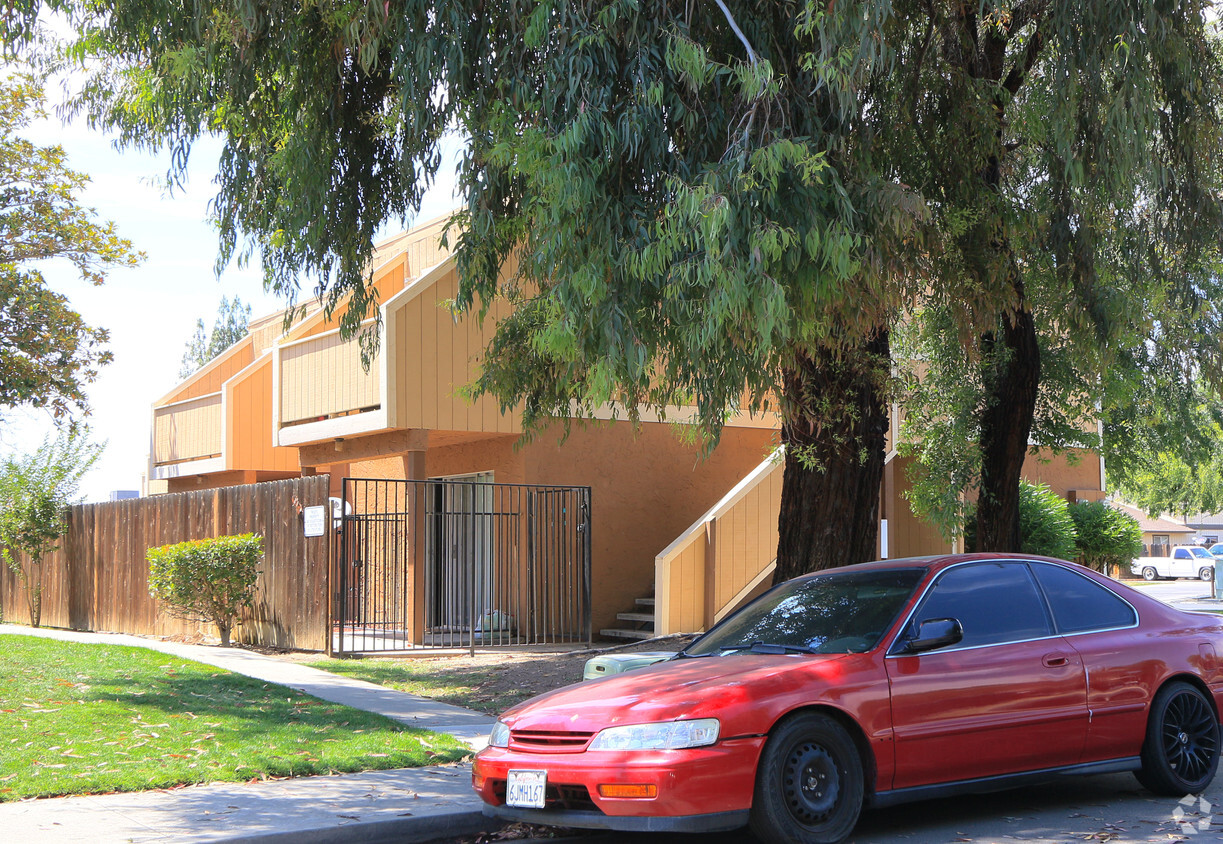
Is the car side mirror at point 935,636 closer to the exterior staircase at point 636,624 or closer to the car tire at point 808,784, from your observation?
the car tire at point 808,784

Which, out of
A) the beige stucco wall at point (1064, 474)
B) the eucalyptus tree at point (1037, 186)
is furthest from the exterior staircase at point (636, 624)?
the beige stucco wall at point (1064, 474)

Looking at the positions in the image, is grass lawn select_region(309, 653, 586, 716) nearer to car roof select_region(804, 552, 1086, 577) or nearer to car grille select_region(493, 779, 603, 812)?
car roof select_region(804, 552, 1086, 577)

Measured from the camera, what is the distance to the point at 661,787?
5500 mm

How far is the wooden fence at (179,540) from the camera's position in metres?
15.0

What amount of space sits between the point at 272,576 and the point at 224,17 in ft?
28.9

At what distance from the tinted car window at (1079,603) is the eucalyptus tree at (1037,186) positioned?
318cm

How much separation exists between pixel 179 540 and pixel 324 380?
139 inches

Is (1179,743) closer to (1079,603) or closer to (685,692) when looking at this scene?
(1079,603)

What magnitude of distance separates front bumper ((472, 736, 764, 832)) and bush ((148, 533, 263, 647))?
10749 mm

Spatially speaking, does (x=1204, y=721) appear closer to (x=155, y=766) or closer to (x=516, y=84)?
(x=516, y=84)

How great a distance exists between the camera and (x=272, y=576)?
621 inches

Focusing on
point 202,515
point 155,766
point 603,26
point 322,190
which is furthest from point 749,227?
point 202,515

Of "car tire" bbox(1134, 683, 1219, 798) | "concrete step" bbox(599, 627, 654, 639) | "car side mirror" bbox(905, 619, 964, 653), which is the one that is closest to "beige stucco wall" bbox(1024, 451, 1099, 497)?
"concrete step" bbox(599, 627, 654, 639)

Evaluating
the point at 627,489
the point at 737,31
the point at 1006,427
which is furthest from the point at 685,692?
the point at 627,489
